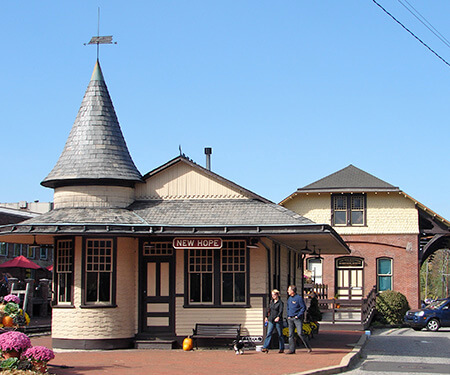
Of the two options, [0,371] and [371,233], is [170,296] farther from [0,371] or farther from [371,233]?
[371,233]

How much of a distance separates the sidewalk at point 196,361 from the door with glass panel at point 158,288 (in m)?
1.03

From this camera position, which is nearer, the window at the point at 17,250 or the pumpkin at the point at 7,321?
the pumpkin at the point at 7,321

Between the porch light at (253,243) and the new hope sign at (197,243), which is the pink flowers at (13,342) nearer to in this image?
the new hope sign at (197,243)

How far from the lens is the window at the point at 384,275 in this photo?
39.2 m

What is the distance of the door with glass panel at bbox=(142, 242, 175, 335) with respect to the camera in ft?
65.9

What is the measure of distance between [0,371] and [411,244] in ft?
98.1

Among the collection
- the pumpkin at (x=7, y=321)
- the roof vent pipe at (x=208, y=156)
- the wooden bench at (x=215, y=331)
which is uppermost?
the roof vent pipe at (x=208, y=156)

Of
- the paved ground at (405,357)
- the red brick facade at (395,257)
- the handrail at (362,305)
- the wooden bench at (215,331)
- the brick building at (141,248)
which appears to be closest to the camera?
the paved ground at (405,357)

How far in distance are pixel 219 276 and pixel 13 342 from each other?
7992 mm

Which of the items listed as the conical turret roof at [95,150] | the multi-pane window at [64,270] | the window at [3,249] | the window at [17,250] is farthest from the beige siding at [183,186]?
the window at [17,250]

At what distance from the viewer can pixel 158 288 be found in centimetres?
2028

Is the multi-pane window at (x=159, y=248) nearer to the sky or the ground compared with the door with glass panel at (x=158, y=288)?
nearer to the sky

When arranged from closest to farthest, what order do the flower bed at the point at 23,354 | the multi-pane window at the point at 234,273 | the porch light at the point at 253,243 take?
1. the flower bed at the point at 23,354
2. the porch light at the point at 253,243
3. the multi-pane window at the point at 234,273

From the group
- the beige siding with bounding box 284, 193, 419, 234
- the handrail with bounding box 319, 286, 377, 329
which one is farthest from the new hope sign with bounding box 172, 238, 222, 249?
the beige siding with bounding box 284, 193, 419, 234
